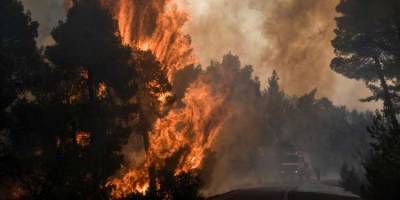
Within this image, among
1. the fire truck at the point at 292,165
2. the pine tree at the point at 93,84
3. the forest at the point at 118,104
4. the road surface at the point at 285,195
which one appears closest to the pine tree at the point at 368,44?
the forest at the point at 118,104

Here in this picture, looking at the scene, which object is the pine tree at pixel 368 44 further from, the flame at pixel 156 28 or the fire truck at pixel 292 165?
the fire truck at pixel 292 165

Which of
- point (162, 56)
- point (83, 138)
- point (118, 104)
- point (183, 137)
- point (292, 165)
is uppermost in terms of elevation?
point (162, 56)

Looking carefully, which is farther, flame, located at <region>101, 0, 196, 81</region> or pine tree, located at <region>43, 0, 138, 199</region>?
flame, located at <region>101, 0, 196, 81</region>

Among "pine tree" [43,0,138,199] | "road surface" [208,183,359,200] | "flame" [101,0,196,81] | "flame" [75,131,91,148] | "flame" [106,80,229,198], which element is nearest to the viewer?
"road surface" [208,183,359,200]

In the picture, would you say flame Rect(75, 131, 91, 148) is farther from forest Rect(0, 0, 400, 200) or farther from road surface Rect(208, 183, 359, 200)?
road surface Rect(208, 183, 359, 200)

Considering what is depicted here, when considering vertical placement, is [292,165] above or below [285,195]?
above

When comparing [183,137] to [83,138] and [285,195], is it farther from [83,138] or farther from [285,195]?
[285,195]

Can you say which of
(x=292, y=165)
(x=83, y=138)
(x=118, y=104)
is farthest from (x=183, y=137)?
(x=292, y=165)

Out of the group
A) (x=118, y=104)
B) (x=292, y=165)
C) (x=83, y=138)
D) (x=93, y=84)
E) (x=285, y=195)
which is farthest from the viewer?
(x=292, y=165)

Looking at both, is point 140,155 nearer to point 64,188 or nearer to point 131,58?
point 131,58

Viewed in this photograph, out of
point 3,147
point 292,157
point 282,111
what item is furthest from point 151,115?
point 282,111

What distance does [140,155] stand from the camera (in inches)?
1517

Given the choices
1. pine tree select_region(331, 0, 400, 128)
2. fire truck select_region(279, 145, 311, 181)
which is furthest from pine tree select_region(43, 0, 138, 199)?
fire truck select_region(279, 145, 311, 181)

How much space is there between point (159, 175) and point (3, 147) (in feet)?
38.1
